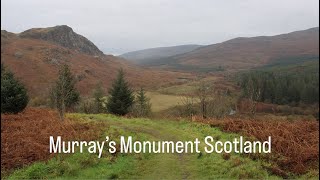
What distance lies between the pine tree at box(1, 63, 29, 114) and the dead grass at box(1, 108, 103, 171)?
1312 millimetres

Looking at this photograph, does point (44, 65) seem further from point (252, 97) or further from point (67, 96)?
point (252, 97)

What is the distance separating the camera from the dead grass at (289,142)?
17.0 meters

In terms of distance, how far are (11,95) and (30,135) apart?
11.0 metres

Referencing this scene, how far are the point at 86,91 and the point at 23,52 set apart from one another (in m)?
37.1

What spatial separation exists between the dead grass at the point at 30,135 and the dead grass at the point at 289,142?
31.8ft

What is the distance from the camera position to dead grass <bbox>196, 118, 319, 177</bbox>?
667 inches

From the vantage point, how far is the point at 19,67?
467 feet

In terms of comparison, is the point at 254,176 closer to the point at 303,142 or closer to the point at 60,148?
the point at 303,142

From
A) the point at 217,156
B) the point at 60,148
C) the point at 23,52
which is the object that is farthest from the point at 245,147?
the point at 23,52

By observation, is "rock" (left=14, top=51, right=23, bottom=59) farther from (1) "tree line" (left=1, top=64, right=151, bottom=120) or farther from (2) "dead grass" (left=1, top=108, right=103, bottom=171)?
(2) "dead grass" (left=1, top=108, right=103, bottom=171)

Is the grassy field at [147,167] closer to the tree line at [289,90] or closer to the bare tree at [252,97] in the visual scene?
the tree line at [289,90]

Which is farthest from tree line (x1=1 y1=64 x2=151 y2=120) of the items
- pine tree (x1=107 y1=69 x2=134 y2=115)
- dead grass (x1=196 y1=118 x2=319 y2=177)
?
dead grass (x1=196 y1=118 x2=319 y2=177)

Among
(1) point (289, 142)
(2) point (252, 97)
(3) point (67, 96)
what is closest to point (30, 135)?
(1) point (289, 142)

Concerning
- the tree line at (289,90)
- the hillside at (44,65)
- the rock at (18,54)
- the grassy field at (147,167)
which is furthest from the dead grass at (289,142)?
the rock at (18,54)
